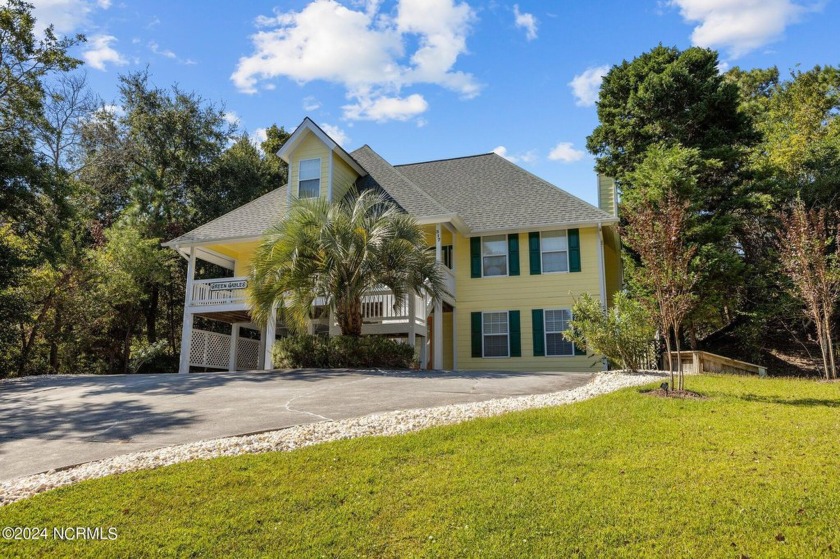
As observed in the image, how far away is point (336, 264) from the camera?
14266mm

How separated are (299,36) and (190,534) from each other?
11205 mm

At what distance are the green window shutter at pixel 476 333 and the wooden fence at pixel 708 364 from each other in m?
5.63

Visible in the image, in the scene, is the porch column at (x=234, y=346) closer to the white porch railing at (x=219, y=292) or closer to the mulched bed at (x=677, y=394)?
the white porch railing at (x=219, y=292)

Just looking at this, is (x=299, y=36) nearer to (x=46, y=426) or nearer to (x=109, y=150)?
(x=46, y=426)

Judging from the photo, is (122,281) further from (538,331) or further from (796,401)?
(796,401)

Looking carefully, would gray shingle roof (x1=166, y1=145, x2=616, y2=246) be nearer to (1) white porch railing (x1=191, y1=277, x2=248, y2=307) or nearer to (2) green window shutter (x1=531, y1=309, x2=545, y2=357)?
(1) white porch railing (x1=191, y1=277, x2=248, y2=307)

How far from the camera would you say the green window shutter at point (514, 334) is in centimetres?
1811

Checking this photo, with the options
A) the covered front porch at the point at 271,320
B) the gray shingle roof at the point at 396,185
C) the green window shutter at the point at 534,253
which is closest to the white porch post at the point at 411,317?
the covered front porch at the point at 271,320

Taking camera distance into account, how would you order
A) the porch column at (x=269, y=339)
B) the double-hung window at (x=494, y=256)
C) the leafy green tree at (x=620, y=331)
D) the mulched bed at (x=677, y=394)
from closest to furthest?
the mulched bed at (x=677, y=394), the leafy green tree at (x=620, y=331), the porch column at (x=269, y=339), the double-hung window at (x=494, y=256)

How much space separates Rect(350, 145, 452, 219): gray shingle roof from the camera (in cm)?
Result: 1797

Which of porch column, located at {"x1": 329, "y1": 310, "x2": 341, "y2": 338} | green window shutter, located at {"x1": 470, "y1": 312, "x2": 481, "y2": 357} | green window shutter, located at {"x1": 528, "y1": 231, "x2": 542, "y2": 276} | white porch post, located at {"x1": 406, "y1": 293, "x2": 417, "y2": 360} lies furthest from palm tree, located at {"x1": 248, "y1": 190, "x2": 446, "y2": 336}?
green window shutter, located at {"x1": 528, "y1": 231, "x2": 542, "y2": 276}

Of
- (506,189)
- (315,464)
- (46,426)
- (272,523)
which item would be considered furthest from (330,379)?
(506,189)

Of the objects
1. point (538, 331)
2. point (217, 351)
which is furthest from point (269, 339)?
point (538, 331)

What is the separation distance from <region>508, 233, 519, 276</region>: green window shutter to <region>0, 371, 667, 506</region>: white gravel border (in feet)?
29.7
